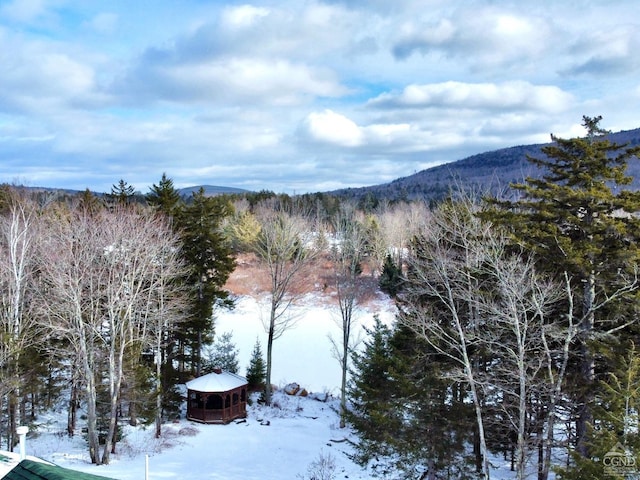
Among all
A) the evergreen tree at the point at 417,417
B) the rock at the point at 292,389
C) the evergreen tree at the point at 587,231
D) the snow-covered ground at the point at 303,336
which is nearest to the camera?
the evergreen tree at the point at 587,231

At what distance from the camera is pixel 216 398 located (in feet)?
75.9

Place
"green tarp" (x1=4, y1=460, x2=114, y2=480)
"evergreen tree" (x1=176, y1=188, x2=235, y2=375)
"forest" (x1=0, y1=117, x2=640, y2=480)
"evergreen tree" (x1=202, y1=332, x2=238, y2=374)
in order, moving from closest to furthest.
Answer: "green tarp" (x1=4, y1=460, x2=114, y2=480) < "forest" (x1=0, y1=117, x2=640, y2=480) < "evergreen tree" (x1=176, y1=188, x2=235, y2=375) < "evergreen tree" (x1=202, y1=332, x2=238, y2=374)

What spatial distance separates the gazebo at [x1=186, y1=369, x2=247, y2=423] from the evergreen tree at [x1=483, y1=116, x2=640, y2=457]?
14994mm

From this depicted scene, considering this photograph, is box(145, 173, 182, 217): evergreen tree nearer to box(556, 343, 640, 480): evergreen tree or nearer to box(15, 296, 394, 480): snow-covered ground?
box(15, 296, 394, 480): snow-covered ground

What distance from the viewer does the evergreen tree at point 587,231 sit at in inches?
464

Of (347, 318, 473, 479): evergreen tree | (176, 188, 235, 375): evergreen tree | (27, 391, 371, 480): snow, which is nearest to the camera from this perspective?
(347, 318, 473, 479): evergreen tree

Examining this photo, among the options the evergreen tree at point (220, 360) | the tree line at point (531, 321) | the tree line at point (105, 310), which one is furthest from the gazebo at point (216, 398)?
the tree line at point (531, 321)

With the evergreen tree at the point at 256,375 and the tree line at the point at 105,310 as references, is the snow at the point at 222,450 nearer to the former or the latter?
the tree line at the point at 105,310

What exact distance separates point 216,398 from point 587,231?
18.0 m

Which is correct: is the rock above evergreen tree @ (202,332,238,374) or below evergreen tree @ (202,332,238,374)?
below

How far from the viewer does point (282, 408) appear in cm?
2536

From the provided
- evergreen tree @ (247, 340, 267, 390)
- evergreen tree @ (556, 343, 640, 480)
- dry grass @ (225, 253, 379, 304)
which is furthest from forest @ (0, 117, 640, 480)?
dry grass @ (225, 253, 379, 304)

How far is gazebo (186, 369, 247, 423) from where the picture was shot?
72.6 ft

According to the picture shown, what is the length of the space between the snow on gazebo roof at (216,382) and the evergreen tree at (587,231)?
1488cm
